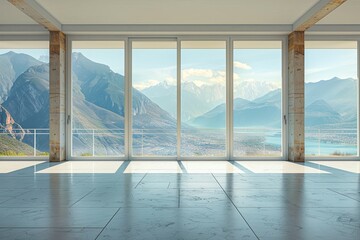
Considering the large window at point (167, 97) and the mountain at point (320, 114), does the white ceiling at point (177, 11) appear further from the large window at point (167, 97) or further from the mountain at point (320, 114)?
the mountain at point (320, 114)

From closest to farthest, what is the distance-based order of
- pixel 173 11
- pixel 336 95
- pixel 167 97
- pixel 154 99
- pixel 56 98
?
pixel 173 11 < pixel 56 98 < pixel 154 99 < pixel 167 97 < pixel 336 95

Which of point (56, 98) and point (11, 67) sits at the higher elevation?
point (11, 67)

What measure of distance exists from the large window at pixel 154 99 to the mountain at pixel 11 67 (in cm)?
470

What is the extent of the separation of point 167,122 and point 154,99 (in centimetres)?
123

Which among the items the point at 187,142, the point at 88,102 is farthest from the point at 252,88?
the point at 88,102

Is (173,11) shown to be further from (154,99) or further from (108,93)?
(108,93)

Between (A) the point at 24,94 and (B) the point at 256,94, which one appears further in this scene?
(B) the point at 256,94

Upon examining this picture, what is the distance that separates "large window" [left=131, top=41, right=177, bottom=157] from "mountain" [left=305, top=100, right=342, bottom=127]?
21.4 feet

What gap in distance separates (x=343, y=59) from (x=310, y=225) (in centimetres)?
1652

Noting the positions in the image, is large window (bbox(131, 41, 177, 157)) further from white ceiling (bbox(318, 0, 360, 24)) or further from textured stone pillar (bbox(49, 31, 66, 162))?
white ceiling (bbox(318, 0, 360, 24))

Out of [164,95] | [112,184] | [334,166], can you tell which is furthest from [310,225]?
[164,95]

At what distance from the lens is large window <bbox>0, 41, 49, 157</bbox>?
51.1 feet

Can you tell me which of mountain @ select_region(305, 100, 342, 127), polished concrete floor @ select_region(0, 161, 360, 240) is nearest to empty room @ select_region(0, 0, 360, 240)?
polished concrete floor @ select_region(0, 161, 360, 240)

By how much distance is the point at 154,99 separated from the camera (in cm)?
1545
